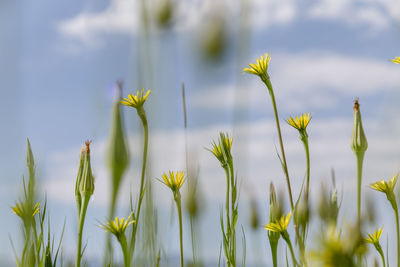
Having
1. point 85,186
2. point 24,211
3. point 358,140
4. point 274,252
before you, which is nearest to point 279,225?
point 274,252

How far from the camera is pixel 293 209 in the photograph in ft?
4.06

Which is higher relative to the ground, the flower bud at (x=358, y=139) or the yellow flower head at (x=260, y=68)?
the yellow flower head at (x=260, y=68)

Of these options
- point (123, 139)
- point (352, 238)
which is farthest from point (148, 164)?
point (352, 238)

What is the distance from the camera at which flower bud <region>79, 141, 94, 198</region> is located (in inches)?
41.2

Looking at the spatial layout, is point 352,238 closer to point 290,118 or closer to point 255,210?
point 290,118

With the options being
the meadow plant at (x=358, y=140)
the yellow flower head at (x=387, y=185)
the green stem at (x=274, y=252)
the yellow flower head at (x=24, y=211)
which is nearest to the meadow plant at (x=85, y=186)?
the yellow flower head at (x=24, y=211)

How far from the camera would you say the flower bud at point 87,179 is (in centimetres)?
105

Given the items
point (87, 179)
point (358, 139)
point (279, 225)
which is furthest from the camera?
point (358, 139)

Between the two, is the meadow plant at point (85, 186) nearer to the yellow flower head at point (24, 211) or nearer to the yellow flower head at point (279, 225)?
the yellow flower head at point (24, 211)

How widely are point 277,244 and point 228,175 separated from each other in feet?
0.87

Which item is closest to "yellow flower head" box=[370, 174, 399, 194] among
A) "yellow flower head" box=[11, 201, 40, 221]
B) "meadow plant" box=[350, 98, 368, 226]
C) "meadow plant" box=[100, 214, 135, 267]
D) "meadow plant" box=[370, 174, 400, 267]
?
"meadow plant" box=[370, 174, 400, 267]

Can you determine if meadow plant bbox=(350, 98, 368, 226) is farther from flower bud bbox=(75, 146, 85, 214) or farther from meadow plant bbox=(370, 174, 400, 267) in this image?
flower bud bbox=(75, 146, 85, 214)

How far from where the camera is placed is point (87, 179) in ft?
3.45

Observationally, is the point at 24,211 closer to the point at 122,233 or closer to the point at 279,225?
the point at 122,233
